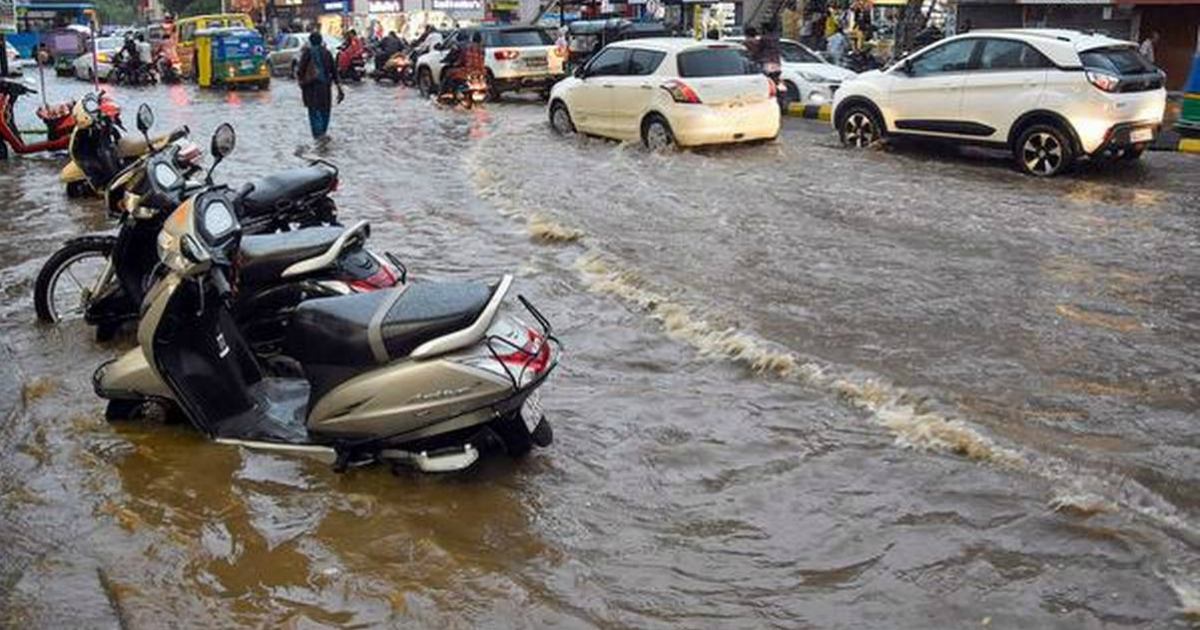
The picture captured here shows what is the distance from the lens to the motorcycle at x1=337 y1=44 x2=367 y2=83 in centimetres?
3193

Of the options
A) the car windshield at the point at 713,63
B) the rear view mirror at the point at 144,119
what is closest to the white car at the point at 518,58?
the car windshield at the point at 713,63

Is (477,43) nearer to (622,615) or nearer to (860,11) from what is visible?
(860,11)

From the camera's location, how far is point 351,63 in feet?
105

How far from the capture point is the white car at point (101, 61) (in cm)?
3572

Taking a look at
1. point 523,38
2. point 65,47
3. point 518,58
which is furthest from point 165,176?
point 65,47

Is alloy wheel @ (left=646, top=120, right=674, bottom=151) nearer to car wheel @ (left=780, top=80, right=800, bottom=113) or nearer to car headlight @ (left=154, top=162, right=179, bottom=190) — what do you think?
car wheel @ (left=780, top=80, right=800, bottom=113)

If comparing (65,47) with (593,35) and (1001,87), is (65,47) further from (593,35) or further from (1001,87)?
(1001,87)

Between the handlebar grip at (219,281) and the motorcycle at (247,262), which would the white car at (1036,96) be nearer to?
the motorcycle at (247,262)

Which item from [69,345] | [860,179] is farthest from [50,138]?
[860,179]

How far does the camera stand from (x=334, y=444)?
4.90m

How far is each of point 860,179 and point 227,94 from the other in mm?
20552

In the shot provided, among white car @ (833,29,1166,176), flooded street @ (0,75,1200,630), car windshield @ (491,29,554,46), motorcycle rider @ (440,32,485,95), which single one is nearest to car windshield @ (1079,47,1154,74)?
white car @ (833,29,1166,176)

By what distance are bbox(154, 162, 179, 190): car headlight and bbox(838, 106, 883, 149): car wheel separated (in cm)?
1064

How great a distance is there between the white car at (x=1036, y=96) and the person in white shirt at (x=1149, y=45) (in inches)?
457
